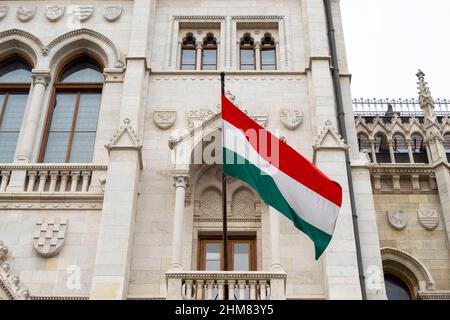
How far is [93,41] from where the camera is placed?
2319cm

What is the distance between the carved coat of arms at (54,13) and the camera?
77.8ft

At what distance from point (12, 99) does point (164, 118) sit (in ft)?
18.1

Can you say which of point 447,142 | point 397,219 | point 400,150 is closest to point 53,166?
point 397,219

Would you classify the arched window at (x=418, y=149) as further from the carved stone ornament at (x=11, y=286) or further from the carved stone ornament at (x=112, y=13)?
the carved stone ornament at (x=11, y=286)

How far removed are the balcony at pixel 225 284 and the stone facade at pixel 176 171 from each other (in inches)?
1.3

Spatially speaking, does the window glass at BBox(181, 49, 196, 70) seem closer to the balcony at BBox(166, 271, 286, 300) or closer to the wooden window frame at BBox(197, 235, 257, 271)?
the wooden window frame at BBox(197, 235, 257, 271)

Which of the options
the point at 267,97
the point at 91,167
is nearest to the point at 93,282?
the point at 91,167

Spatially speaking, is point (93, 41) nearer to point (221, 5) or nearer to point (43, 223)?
point (221, 5)

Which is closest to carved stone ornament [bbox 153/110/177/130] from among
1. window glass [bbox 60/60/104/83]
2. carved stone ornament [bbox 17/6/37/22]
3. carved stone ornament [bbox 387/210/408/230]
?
window glass [bbox 60/60/104/83]

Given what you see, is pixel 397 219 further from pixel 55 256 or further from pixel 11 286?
pixel 11 286

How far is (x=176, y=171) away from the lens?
1903cm

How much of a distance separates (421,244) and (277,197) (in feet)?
25.1
